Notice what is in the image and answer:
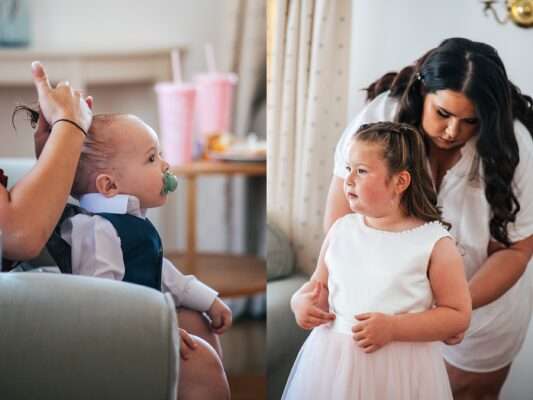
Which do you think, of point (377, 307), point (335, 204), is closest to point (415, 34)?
point (335, 204)

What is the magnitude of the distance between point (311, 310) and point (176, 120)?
1.43ft

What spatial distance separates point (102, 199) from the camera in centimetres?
120

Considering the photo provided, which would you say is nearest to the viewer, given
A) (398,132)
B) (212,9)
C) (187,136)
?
(398,132)

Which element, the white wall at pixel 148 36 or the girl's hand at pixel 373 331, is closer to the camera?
the girl's hand at pixel 373 331

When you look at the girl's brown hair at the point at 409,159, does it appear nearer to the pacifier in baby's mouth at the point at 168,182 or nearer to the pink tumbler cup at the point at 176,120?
the pacifier in baby's mouth at the point at 168,182

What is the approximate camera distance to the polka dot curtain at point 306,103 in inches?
48.6

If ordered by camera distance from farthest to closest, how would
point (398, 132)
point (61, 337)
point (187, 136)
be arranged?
point (187, 136), point (398, 132), point (61, 337)

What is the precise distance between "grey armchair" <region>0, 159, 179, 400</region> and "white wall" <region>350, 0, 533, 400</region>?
1.34ft

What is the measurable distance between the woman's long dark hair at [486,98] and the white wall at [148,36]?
46cm

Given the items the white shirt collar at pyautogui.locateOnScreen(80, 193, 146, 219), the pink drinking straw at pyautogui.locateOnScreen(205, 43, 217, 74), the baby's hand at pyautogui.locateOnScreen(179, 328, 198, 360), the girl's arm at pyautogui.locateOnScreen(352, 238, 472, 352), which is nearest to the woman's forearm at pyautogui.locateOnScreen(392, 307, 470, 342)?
the girl's arm at pyautogui.locateOnScreen(352, 238, 472, 352)

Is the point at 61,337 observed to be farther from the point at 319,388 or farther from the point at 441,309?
the point at 441,309

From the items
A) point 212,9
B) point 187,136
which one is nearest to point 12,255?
point 187,136

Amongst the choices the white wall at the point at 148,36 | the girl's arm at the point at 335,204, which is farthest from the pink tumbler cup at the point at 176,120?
the girl's arm at the point at 335,204

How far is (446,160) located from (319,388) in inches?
13.4
